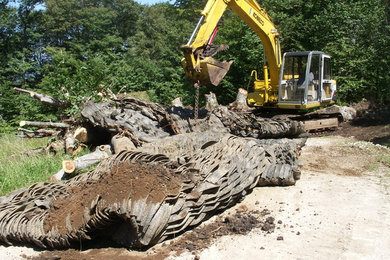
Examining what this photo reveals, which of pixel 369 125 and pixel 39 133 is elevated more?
pixel 39 133

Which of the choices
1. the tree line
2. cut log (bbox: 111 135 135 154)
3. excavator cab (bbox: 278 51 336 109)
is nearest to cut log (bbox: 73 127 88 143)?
cut log (bbox: 111 135 135 154)

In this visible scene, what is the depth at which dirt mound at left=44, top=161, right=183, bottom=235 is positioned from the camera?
3.12 m

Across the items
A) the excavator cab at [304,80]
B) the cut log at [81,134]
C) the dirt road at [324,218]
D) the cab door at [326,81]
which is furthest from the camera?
the cab door at [326,81]

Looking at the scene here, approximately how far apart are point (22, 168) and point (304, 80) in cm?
737

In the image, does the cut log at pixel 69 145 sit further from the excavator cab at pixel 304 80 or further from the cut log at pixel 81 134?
the excavator cab at pixel 304 80

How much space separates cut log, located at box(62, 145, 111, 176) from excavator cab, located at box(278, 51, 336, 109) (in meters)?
5.78

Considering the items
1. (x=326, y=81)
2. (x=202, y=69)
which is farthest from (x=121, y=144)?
(x=326, y=81)

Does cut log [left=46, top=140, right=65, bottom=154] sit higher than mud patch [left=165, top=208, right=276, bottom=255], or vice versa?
cut log [left=46, top=140, right=65, bottom=154]

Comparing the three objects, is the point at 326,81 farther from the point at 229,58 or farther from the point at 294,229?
the point at 294,229

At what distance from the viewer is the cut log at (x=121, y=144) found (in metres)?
5.55

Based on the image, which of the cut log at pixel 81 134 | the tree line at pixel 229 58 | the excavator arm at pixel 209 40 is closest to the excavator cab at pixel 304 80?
the excavator arm at pixel 209 40

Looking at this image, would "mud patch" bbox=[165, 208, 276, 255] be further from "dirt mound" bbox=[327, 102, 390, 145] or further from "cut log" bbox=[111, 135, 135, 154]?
"dirt mound" bbox=[327, 102, 390, 145]

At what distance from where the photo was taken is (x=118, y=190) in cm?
316

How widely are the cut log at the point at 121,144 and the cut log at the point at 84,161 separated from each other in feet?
0.90
